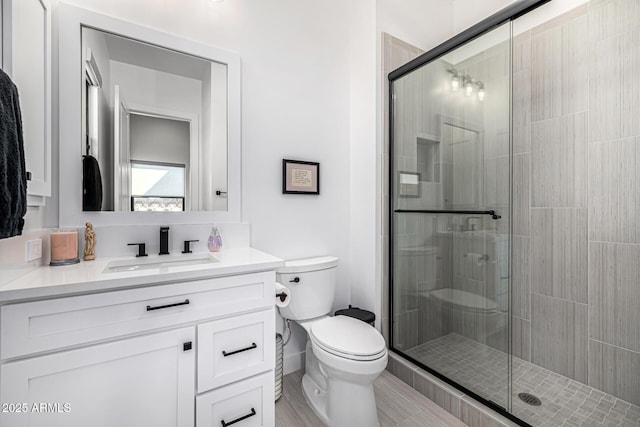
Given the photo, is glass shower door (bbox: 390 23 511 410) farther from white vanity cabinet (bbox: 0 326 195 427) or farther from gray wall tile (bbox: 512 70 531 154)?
white vanity cabinet (bbox: 0 326 195 427)

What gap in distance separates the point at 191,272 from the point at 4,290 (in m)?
0.48

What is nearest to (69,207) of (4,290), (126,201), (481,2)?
(126,201)

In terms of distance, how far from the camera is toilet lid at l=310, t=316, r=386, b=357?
4.43 ft

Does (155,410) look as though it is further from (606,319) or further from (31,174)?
(606,319)

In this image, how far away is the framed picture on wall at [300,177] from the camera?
1877 millimetres

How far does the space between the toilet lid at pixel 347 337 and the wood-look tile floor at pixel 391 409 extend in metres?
0.44

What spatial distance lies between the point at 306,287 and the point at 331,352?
436 mm

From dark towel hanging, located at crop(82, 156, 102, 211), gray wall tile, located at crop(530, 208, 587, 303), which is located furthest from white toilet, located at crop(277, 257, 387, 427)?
gray wall tile, located at crop(530, 208, 587, 303)

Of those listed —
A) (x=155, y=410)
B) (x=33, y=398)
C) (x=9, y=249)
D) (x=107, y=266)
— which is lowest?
(x=155, y=410)

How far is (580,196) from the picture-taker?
1.74 meters

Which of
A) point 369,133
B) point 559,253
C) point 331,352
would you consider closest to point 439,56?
point 369,133

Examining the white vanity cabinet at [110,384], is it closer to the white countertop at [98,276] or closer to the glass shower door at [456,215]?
the white countertop at [98,276]

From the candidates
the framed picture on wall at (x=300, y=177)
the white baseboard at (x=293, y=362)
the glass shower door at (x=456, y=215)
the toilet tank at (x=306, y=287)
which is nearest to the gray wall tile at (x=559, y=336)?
the glass shower door at (x=456, y=215)

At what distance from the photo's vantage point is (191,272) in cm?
107
